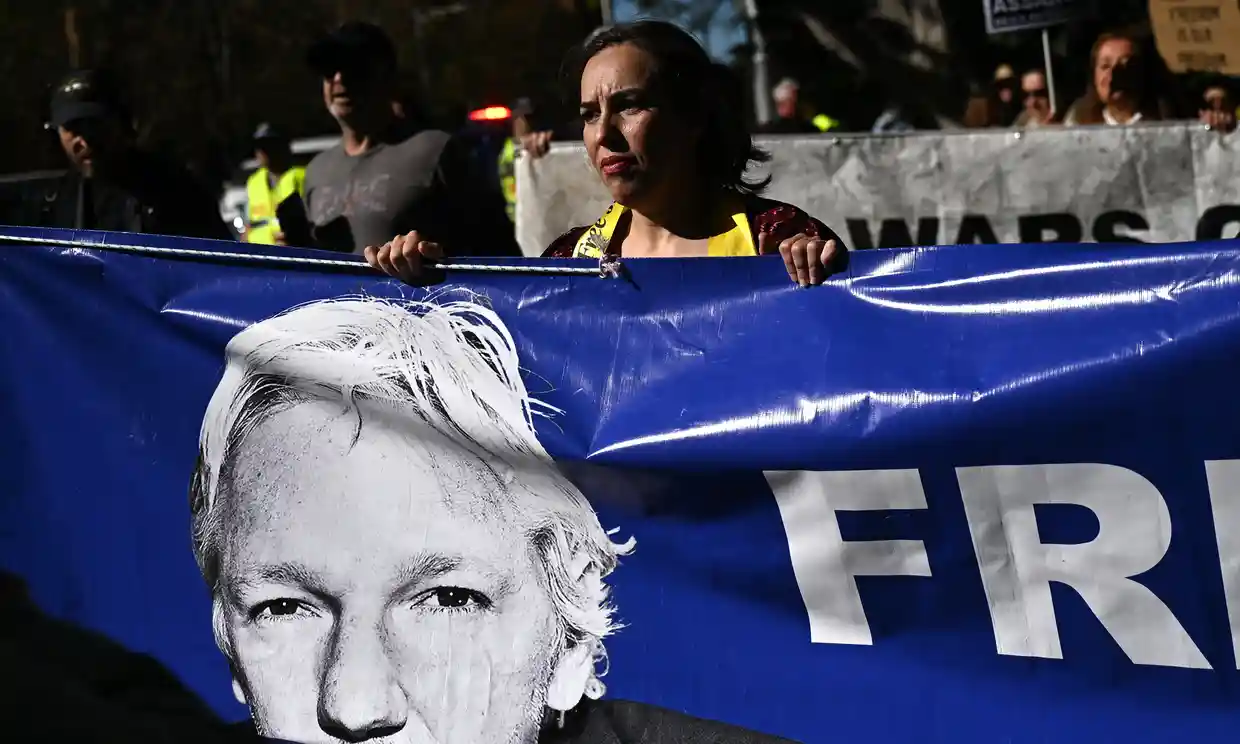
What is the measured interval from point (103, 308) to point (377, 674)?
112 cm

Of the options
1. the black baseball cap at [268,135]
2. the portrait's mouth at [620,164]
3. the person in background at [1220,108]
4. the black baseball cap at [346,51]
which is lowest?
the person in background at [1220,108]

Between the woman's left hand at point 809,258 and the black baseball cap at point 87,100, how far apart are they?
2.89 metres

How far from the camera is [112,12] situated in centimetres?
2952

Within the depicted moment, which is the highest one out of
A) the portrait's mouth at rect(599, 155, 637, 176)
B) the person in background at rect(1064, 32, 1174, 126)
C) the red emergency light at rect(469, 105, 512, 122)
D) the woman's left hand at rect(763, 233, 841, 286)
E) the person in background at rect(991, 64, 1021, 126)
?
the portrait's mouth at rect(599, 155, 637, 176)

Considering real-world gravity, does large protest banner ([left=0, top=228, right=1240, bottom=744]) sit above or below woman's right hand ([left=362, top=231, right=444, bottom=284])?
below

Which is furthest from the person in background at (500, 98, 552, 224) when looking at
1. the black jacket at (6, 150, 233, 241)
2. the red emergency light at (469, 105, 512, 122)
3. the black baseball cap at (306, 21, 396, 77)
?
the red emergency light at (469, 105, 512, 122)

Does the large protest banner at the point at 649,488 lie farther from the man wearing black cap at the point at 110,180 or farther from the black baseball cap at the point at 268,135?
the black baseball cap at the point at 268,135

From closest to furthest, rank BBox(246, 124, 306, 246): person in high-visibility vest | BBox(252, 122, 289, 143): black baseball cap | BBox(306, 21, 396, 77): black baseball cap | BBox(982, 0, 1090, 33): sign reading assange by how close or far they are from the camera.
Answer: BBox(306, 21, 396, 77): black baseball cap < BBox(982, 0, 1090, 33): sign reading assange < BBox(246, 124, 306, 246): person in high-visibility vest < BBox(252, 122, 289, 143): black baseball cap

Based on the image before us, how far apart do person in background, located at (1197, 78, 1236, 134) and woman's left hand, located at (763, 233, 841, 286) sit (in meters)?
3.78

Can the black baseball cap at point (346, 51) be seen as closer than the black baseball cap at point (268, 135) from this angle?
Yes

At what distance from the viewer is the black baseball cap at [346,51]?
217 inches

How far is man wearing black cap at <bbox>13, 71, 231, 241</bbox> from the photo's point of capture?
5242 millimetres

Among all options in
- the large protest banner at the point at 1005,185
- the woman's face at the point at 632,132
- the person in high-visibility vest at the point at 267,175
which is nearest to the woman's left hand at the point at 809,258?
the woman's face at the point at 632,132

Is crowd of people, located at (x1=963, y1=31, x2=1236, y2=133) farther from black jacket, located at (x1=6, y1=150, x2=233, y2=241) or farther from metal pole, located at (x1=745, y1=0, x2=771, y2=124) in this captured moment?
metal pole, located at (x1=745, y1=0, x2=771, y2=124)
